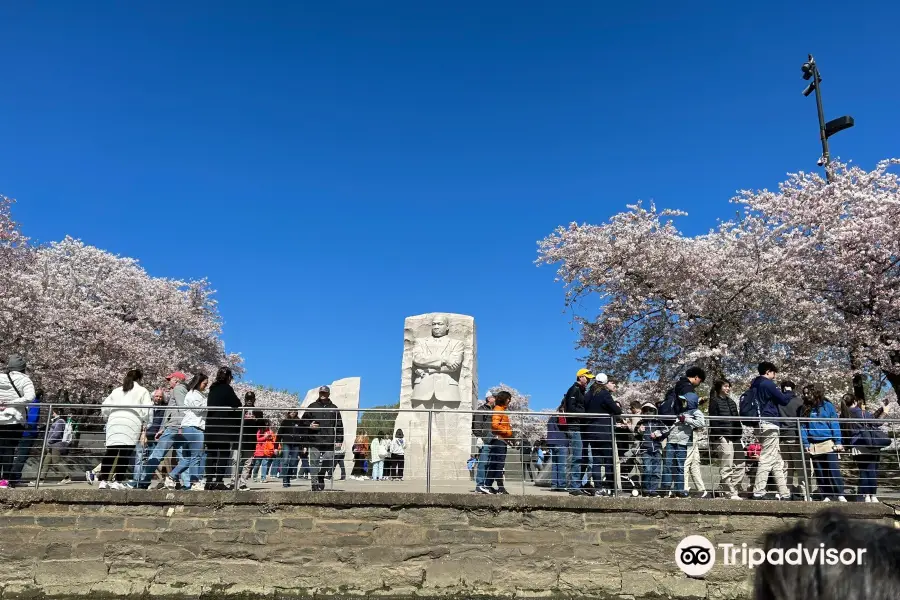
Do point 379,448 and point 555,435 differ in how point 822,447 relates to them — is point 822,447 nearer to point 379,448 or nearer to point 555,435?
point 555,435

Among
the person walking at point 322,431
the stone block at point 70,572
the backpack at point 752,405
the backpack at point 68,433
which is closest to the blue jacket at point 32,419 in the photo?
the backpack at point 68,433

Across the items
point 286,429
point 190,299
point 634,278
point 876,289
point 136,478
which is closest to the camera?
point 136,478

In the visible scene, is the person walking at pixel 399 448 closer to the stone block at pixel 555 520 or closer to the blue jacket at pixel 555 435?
the blue jacket at pixel 555 435

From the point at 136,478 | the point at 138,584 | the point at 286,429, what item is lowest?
the point at 138,584

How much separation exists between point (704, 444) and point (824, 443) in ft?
4.78

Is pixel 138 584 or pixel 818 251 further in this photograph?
pixel 818 251

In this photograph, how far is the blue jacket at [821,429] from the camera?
324 inches

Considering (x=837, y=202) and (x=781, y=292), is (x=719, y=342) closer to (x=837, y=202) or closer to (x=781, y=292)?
(x=781, y=292)

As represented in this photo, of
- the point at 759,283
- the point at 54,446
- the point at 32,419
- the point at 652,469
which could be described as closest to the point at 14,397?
the point at 32,419

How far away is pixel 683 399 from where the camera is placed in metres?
8.34

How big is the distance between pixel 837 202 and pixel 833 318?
10.4 feet

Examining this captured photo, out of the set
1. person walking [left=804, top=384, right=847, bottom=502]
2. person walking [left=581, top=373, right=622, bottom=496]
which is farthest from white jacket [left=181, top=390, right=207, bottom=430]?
person walking [left=804, top=384, right=847, bottom=502]

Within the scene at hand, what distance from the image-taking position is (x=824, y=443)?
816 centimetres

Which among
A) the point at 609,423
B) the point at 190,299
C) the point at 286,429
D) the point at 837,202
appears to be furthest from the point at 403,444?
the point at 190,299
